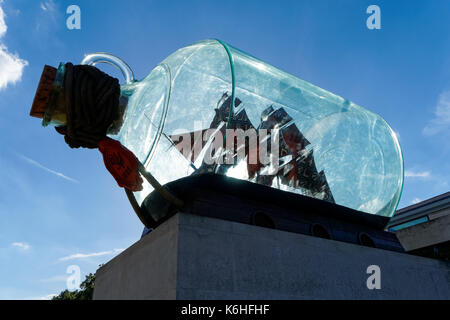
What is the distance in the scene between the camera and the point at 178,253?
5.70ft

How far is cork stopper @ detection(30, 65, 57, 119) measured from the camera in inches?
83.7

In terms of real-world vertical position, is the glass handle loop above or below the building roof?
below

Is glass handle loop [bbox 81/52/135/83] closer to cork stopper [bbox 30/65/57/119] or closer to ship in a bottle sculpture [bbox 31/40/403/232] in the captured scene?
ship in a bottle sculpture [bbox 31/40/403/232]

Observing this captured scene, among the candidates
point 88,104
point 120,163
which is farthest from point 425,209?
point 88,104

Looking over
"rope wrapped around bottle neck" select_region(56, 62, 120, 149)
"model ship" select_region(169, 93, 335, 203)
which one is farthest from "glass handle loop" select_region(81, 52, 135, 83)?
"model ship" select_region(169, 93, 335, 203)

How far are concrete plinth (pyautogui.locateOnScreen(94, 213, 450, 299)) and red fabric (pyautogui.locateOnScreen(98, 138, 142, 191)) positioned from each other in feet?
1.25

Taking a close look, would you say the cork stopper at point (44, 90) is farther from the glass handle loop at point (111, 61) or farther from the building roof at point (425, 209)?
the building roof at point (425, 209)

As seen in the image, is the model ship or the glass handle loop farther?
the glass handle loop

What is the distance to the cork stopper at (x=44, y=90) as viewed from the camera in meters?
2.12

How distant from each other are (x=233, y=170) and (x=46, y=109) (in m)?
1.26

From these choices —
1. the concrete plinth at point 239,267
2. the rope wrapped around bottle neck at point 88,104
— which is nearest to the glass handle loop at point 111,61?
the rope wrapped around bottle neck at point 88,104
